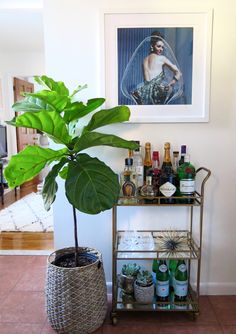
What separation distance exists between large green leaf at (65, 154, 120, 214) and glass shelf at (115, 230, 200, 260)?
0.51 meters

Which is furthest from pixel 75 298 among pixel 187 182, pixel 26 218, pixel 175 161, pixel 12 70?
pixel 12 70

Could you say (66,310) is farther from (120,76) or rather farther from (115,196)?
(120,76)

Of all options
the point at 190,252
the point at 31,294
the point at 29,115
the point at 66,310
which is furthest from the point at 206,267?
the point at 29,115

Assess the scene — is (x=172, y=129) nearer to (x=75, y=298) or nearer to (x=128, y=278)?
(x=128, y=278)

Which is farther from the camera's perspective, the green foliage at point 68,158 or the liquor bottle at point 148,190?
the liquor bottle at point 148,190

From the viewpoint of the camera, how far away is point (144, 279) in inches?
71.4

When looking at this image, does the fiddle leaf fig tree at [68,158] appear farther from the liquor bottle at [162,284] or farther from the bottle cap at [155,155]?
the liquor bottle at [162,284]

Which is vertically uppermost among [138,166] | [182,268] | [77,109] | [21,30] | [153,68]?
[21,30]

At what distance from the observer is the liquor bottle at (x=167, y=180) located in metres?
1.68

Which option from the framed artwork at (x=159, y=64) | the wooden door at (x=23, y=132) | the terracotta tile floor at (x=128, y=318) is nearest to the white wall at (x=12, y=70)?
the wooden door at (x=23, y=132)

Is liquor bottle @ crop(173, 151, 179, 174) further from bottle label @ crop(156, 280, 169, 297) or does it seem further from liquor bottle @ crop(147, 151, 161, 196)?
bottle label @ crop(156, 280, 169, 297)

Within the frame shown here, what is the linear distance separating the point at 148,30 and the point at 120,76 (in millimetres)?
322

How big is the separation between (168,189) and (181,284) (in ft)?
2.06

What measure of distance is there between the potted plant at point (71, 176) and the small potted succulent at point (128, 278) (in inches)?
9.3
